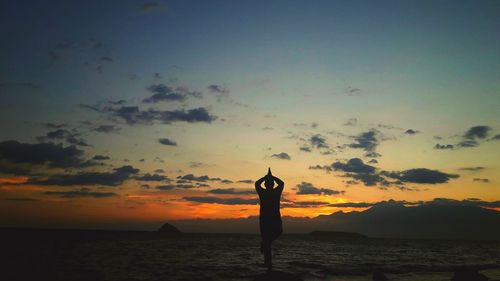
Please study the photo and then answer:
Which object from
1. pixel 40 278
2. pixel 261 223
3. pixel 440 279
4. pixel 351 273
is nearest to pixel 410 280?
pixel 440 279

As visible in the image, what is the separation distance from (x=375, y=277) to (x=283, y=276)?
40.7ft

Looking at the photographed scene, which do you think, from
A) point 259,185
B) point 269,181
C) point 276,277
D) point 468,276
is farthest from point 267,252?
point 468,276

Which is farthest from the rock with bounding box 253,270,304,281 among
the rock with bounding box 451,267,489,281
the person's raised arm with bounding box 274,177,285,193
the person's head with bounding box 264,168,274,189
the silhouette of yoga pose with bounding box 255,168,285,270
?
the rock with bounding box 451,267,489,281

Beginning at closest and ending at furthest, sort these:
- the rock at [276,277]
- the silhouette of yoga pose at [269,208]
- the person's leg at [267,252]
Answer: the rock at [276,277] → the silhouette of yoga pose at [269,208] → the person's leg at [267,252]

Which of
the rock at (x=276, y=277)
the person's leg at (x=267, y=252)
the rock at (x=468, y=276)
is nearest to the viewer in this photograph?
the rock at (x=276, y=277)

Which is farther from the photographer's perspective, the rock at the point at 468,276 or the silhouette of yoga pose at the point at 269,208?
the rock at the point at 468,276

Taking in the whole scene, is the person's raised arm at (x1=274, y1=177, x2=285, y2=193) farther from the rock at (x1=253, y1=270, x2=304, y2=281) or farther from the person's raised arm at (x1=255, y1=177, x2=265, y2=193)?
the rock at (x1=253, y1=270, x2=304, y2=281)

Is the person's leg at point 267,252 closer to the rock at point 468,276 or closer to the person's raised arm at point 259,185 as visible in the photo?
the person's raised arm at point 259,185

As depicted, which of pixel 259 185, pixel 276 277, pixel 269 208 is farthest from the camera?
pixel 259 185

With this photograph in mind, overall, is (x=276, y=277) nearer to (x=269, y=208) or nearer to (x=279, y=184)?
(x=269, y=208)

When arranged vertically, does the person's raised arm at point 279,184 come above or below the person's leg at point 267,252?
above

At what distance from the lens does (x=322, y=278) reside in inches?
963

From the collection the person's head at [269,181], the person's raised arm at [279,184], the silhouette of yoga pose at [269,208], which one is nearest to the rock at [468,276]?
the silhouette of yoga pose at [269,208]

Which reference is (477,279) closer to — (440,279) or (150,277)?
(440,279)
